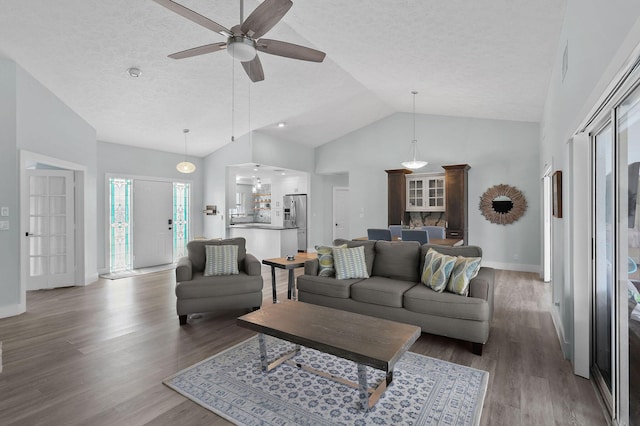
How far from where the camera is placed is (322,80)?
5.33 m

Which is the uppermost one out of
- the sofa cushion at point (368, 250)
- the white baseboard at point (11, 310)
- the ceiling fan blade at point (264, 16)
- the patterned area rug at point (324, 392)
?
the ceiling fan blade at point (264, 16)

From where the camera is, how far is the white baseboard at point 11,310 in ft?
12.8

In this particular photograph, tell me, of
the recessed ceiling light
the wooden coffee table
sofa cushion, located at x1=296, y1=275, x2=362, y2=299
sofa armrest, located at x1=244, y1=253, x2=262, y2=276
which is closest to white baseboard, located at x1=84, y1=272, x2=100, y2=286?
sofa armrest, located at x1=244, y1=253, x2=262, y2=276

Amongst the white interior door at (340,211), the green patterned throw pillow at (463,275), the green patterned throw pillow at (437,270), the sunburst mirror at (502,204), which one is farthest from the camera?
the white interior door at (340,211)

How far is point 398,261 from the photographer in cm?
383

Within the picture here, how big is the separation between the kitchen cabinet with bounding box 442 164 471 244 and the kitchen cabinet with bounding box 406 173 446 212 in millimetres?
287

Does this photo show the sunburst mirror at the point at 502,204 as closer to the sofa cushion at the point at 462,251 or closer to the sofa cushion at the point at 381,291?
the sofa cushion at the point at 462,251

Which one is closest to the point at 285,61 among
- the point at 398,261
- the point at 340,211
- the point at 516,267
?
the point at 398,261

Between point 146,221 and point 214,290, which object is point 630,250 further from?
point 146,221

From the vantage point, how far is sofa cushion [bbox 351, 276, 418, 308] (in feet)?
10.8

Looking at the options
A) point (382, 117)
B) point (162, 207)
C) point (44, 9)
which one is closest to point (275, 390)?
point (44, 9)

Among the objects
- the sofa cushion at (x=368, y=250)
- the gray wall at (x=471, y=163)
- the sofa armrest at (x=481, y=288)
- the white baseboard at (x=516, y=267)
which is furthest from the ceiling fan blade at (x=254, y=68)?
the white baseboard at (x=516, y=267)

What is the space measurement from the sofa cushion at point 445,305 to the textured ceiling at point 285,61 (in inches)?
99.7

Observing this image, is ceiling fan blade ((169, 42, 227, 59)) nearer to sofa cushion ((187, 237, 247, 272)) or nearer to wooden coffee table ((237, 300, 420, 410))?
wooden coffee table ((237, 300, 420, 410))
